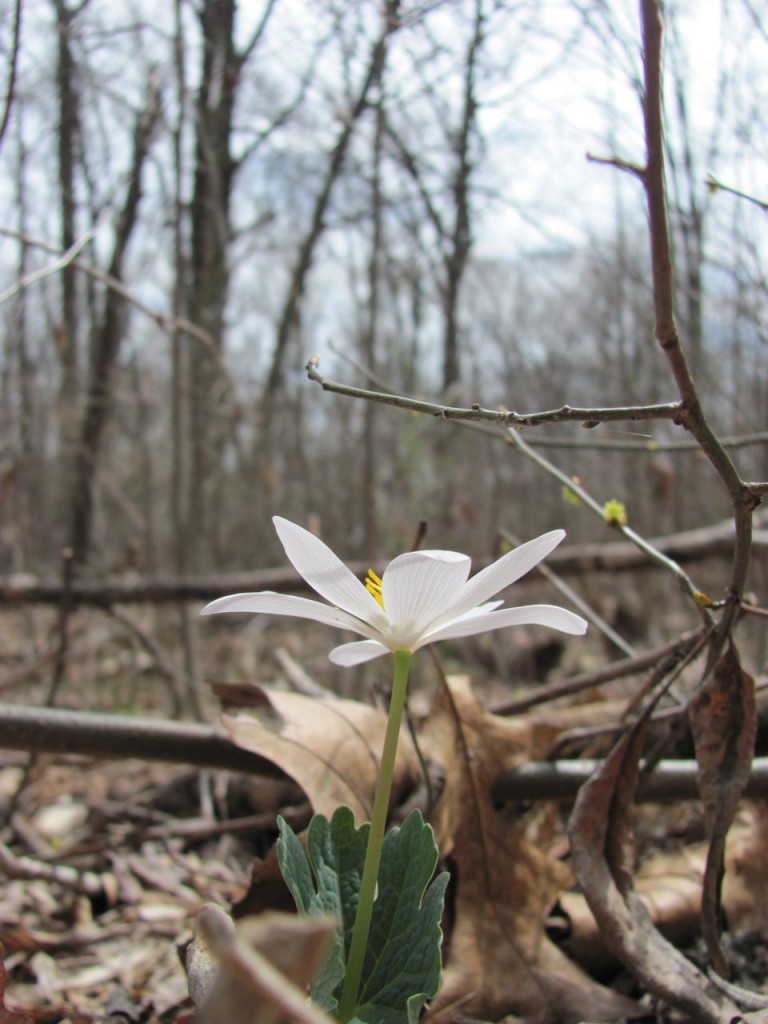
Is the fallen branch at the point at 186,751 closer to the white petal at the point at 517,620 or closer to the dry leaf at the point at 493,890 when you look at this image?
the dry leaf at the point at 493,890

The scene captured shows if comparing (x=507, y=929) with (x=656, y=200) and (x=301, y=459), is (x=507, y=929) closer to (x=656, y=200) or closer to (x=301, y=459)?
(x=656, y=200)

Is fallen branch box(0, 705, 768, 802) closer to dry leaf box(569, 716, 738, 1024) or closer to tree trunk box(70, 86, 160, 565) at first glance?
dry leaf box(569, 716, 738, 1024)

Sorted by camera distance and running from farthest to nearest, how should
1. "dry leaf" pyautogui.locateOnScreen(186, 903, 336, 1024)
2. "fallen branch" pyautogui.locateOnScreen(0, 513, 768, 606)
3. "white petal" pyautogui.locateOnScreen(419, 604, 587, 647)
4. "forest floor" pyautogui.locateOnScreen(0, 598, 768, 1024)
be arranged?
"fallen branch" pyautogui.locateOnScreen(0, 513, 768, 606) < "forest floor" pyautogui.locateOnScreen(0, 598, 768, 1024) < "white petal" pyautogui.locateOnScreen(419, 604, 587, 647) < "dry leaf" pyautogui.locateOnScreen(186, 903, 336, 1024)

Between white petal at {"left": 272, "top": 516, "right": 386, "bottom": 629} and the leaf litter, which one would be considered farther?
the leaf litter

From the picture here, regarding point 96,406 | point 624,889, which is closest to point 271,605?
point 624,889

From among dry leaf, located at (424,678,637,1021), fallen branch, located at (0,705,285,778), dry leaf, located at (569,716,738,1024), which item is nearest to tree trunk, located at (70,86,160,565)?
fallen branch, located at (0,705,285,778)

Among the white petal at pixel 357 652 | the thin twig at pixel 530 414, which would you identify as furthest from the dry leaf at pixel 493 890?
the thin twig at pixel 530 414
